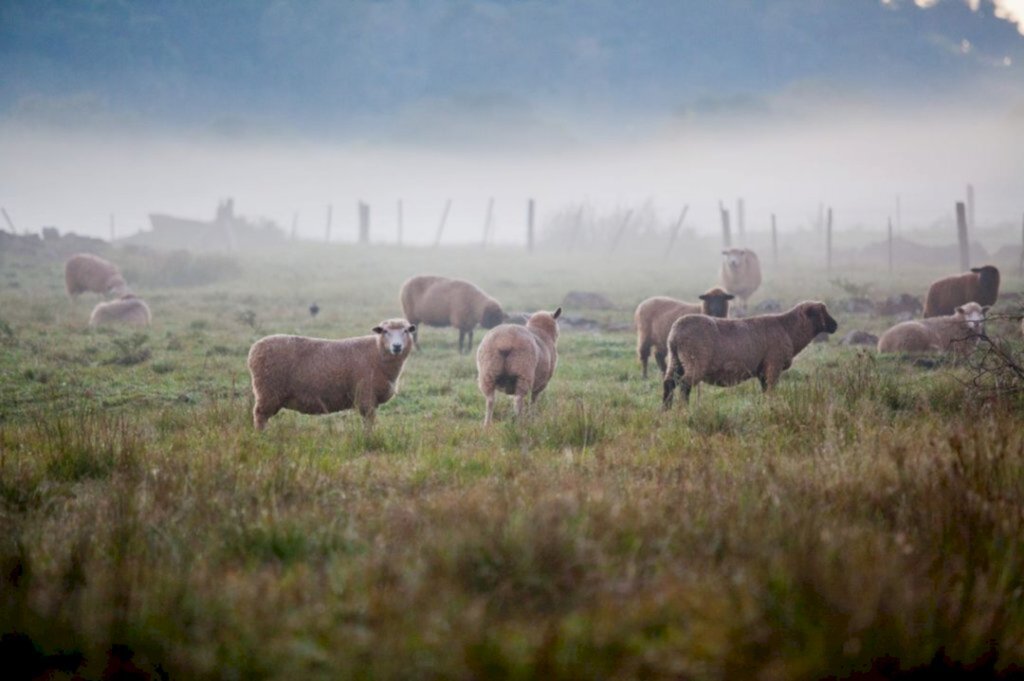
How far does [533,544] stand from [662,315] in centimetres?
980

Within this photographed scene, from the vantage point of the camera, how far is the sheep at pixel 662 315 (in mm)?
12484

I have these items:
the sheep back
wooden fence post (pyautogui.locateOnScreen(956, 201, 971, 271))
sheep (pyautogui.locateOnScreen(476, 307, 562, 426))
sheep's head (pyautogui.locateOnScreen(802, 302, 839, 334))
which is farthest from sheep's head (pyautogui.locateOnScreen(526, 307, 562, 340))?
wooden fence post (pyautogui.locateOnScreen(956, 201, 971, 271))

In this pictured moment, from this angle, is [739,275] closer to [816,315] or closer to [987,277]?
[987,277]

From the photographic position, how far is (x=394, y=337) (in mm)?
Result: 8609

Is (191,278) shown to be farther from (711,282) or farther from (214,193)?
(214,193)

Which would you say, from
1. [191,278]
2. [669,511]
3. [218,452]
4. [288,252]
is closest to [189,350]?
[218,452]

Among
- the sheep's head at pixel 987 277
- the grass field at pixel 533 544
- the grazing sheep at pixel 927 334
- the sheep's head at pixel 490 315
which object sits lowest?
the grass field at pixel 533 544

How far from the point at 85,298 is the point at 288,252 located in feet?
79.0

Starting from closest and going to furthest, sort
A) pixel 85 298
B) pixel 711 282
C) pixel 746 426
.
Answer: pixel 746 426 < pixel 85 298 < pixel 711 282

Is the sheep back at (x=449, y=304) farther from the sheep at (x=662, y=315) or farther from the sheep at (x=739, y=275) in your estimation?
the sheep at (x=739, y=275)

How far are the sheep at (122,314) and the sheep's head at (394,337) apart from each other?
12.6 m

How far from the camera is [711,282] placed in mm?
32281

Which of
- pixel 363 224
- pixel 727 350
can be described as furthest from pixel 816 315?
pixel 363 224

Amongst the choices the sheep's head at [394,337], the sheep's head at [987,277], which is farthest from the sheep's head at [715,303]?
the sheep's head at [987,277]
